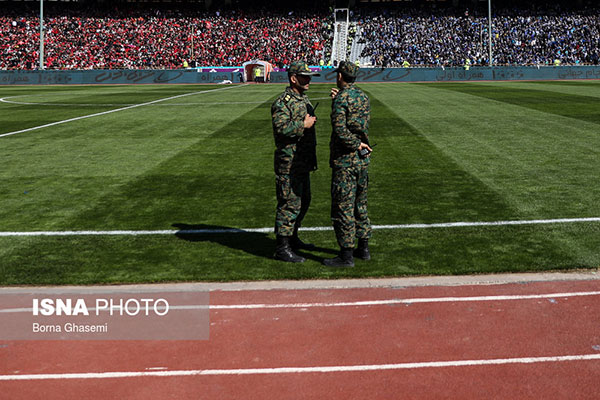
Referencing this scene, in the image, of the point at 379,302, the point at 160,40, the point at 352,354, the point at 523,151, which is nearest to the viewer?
the point at 352,354

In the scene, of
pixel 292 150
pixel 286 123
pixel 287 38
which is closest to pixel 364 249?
pixel 292 150

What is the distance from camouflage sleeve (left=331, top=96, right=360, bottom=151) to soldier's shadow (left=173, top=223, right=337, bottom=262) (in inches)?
58.5

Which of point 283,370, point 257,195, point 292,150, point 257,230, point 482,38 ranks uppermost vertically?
point 482,38

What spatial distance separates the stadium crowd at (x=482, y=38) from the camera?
186 feet

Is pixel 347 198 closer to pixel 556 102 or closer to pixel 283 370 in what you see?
pixel 283 370

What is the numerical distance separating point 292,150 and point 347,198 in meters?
0.82

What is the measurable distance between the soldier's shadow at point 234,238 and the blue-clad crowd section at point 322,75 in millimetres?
38193

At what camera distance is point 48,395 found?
447 centimetres

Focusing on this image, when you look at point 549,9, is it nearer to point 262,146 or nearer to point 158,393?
point 262,146

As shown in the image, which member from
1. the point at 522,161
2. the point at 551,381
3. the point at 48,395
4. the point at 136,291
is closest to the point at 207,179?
the point at 136,291

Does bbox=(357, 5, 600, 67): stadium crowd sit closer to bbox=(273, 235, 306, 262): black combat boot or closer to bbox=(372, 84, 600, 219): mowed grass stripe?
bbox=(372, 84, 600, 219): mowed grass stripe

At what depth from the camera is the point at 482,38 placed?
195 ft

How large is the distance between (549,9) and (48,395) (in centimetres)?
6775

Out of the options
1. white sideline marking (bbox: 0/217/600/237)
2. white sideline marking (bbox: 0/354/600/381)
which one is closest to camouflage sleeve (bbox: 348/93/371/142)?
white sideline marking (bbox: 0/217/600/237)
